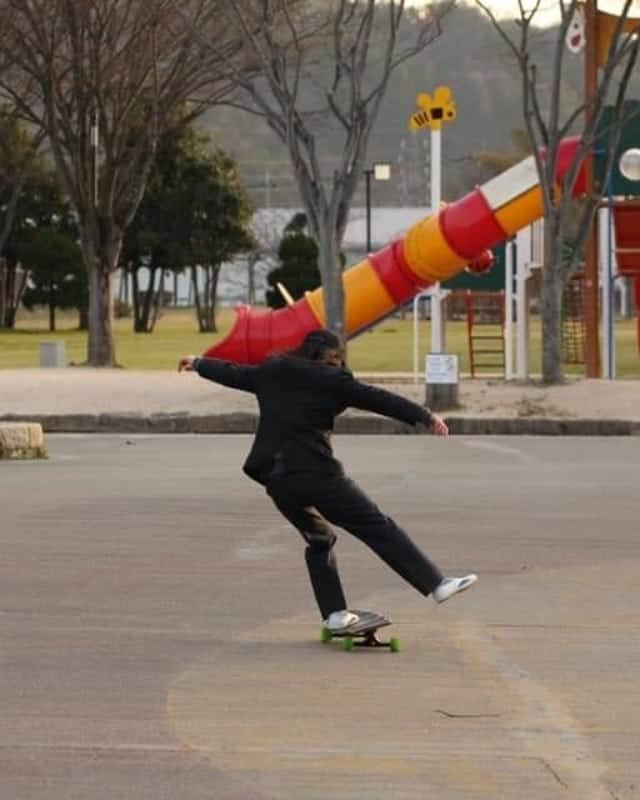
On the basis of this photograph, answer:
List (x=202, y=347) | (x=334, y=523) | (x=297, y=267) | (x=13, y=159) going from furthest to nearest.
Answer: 1. (x=297, y=267)
2. (x=13, y=159)
3. (x=202, y=347)
4. (x=334, y=523)

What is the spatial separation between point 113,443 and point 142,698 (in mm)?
14895

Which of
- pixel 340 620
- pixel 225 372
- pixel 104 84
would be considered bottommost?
pixel 340 620

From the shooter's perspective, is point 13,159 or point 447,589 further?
point 13,159

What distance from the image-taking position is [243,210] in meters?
67.4

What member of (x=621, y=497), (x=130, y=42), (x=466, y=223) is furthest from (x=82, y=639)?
(x=130, y=42)

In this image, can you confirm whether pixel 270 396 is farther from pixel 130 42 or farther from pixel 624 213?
pixel 130 42

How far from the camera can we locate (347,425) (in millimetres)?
24750

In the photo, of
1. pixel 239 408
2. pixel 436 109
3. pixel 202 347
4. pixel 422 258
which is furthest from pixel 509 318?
pixel 202 347

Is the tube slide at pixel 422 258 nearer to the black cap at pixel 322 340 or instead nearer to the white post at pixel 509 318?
the white post at pixel 509 318

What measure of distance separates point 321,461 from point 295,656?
3.09ft

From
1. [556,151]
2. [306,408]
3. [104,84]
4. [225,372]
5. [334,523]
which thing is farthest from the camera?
[104,84]

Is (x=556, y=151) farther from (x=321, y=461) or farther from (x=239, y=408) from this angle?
(x=321, y=461)

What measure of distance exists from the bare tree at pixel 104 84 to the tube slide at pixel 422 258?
480 centimetres

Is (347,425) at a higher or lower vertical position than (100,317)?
lower
